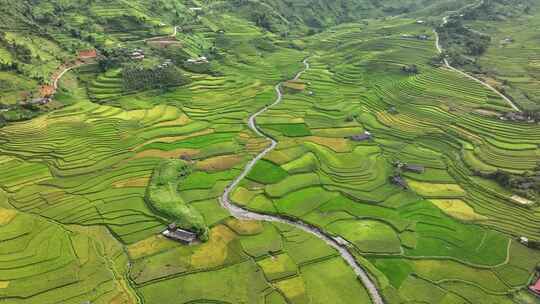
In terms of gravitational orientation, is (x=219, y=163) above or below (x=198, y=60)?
below

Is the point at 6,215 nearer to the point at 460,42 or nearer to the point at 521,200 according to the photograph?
the point at 521,200

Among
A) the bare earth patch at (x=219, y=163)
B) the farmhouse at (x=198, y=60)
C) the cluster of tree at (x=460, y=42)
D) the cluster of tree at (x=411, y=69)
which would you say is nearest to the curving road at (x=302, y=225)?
the bare earth patch at (x=219, y=163)

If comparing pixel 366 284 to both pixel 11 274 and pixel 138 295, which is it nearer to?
pixel 138 295

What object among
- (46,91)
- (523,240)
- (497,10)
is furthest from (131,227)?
(497,10)

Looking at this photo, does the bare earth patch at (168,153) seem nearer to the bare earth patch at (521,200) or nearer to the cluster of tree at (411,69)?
the bare earth patch at (521,200)

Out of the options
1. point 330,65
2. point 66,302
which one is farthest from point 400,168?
point 330,65

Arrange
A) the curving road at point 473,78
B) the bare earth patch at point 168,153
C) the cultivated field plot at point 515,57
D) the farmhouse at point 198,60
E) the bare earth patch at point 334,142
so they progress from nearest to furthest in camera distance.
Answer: the bare earth patch at point 168,153 < the bare earth patch at point 334,142 < the curving road at point 473,78 < the cultivated field plot at point 515,57 < the farmhouse at point 198,60

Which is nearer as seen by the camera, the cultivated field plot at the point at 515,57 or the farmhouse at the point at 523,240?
the farmhouse at the point at 523,240
